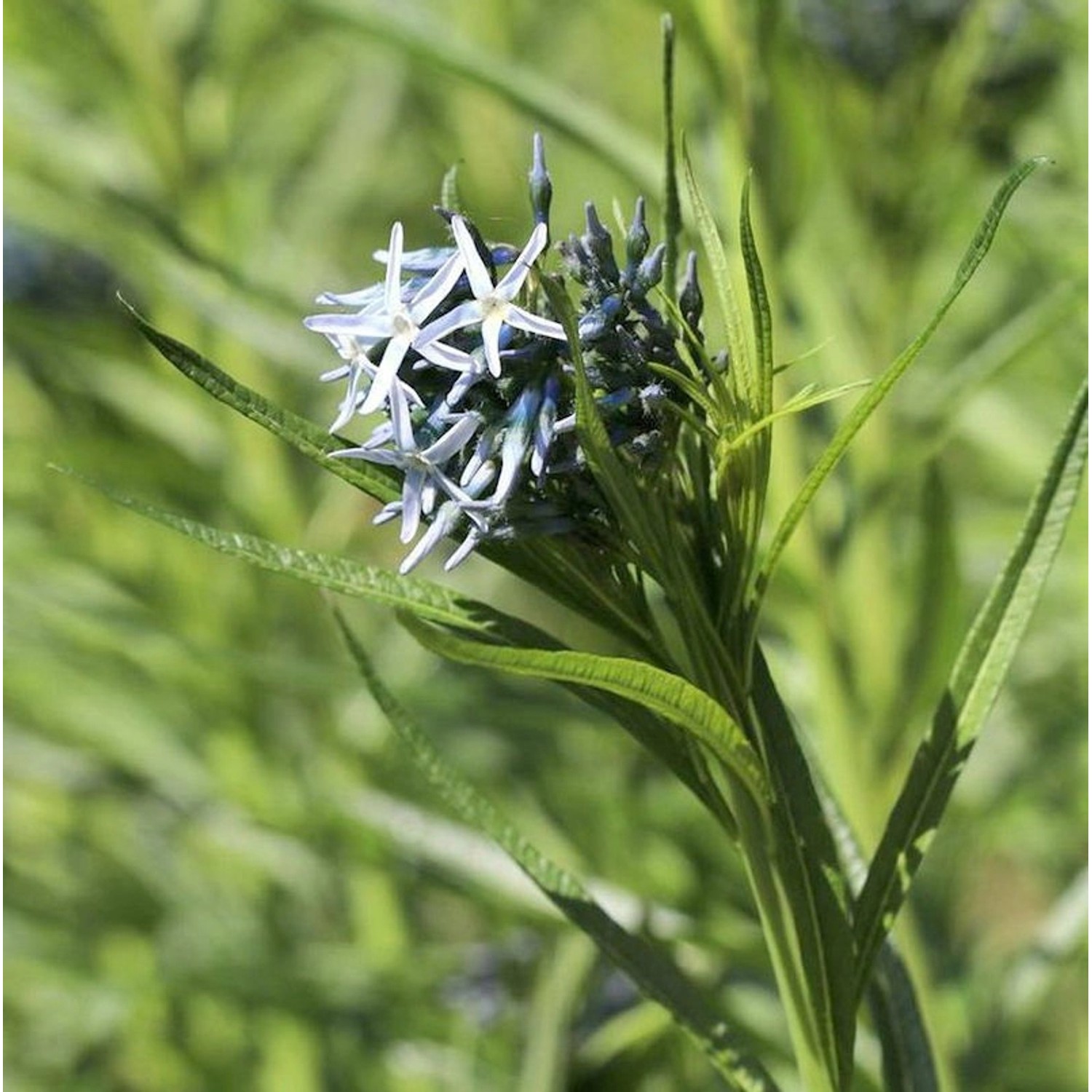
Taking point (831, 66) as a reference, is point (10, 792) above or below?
below

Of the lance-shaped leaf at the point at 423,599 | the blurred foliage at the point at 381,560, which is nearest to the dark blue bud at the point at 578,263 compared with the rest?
the lance-shaped leaf at the point at 423,599

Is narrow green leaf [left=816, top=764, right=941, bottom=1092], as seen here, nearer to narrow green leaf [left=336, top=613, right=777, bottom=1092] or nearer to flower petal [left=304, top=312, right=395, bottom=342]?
narrow green leaf [left=336, top=613, right=777, bottom=1092]

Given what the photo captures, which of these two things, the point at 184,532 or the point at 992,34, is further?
the point at 992,34

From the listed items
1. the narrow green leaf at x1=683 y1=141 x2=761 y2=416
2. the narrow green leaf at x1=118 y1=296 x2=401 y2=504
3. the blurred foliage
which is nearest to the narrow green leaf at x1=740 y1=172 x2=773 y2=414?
the narrow green leaf at x1=683 y1=141 x2=761 y2=416

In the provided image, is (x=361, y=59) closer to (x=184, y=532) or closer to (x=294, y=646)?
(x=294, y=646)

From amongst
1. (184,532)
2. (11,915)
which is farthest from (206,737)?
(184,532)

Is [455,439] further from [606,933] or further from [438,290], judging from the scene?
[606,933]
